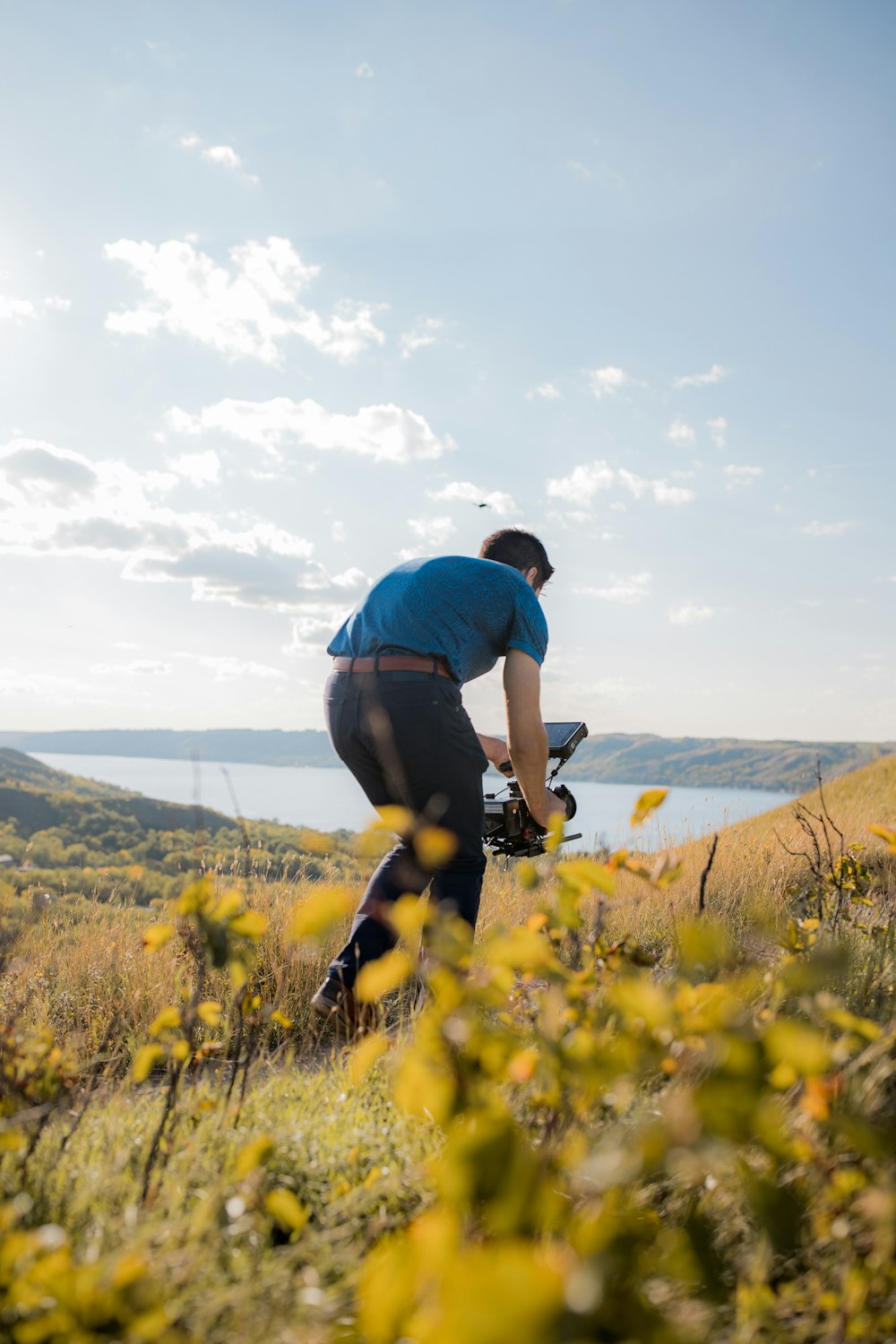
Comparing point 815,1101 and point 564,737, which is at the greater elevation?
point 564,737

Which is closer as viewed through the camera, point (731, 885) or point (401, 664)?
point (401, 664)

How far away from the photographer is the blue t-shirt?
283cm

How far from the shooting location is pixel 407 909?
42.8 inches

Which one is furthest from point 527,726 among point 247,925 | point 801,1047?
point 801,1047

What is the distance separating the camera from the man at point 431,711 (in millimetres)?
2732

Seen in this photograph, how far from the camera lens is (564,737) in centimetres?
348

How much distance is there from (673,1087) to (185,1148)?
1048 mm

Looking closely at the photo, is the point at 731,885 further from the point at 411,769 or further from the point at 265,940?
the point at 411,769

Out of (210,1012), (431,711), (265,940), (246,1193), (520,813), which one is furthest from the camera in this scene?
(265,940)

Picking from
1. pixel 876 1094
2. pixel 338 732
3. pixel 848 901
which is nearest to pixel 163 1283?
pixel 876 1094

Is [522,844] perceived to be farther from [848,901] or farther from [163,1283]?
[163,1283]

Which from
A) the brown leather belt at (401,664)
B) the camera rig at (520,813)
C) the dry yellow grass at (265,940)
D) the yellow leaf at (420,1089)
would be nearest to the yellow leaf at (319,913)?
the yellow leaf at (420,1089)

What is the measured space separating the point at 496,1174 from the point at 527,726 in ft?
6.85

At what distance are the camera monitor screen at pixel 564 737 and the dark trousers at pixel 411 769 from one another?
603mm
